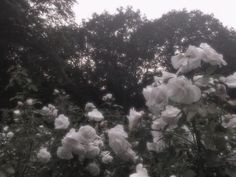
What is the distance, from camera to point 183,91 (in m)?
1.98

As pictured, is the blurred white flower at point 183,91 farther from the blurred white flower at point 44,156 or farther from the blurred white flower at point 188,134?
the blurred white flower at point 44,156

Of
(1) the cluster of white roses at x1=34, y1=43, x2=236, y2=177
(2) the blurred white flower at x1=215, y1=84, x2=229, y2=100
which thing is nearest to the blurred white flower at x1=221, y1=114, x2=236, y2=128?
(1) the cluster of white roses at x1=34, y1=43, x2=236, y2=177

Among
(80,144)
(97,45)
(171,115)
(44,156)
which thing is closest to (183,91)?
(171,115)

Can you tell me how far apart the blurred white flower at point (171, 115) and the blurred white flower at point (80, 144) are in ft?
2.32

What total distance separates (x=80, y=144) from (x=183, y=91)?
3.02ft

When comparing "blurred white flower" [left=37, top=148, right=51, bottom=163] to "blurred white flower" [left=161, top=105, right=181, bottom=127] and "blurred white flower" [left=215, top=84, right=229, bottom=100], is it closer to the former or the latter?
"blurred white flower" [left=161, top=105, right=181, bottom=127]

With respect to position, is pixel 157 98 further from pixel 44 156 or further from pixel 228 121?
pixel 44 156

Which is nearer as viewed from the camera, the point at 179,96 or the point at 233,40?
the point at 179,96

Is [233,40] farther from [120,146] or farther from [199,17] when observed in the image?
[120,146]

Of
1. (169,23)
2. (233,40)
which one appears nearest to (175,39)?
(169,23)

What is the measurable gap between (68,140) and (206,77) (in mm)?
1003

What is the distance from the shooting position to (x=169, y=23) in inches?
1416

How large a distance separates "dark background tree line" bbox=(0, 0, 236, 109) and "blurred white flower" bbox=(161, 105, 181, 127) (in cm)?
2038

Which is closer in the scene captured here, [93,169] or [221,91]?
[221,91]
